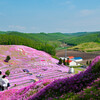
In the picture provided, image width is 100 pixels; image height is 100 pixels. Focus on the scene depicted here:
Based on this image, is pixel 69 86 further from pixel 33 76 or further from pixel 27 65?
pixel 27 65

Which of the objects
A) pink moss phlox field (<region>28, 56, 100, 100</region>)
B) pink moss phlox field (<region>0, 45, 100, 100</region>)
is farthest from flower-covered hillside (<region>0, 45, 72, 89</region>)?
pink moss phlox field (<region>28, 56, 100, 100</region>)

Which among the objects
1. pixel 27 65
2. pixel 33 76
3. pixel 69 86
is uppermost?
pixel 69 86

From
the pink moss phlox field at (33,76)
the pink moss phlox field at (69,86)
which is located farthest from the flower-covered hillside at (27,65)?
the pink moss phlox field at (69,86)

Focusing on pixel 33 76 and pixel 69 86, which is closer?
pixel 69 86

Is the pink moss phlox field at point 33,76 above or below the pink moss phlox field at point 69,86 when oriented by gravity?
below

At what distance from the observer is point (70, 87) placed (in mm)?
11852

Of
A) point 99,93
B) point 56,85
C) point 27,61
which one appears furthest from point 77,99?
point 27,61

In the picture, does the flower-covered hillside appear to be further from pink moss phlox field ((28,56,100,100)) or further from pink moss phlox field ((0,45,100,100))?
pink moss phlox field ((28,56,100,100))

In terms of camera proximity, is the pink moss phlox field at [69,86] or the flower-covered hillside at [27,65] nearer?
the pink moss phlox field at [69,86]

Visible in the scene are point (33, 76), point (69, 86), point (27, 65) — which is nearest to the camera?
point (69, 86)

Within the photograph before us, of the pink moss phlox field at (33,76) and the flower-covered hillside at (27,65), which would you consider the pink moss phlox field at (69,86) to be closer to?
the pink moss phlox field at (33,76)

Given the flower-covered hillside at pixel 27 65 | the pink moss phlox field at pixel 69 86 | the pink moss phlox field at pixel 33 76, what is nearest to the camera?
the pink moss phlox field at pixel 69 86

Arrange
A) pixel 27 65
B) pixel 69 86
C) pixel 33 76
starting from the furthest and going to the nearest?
pixel 27 65 → pixel 33 76 → pixel 69 86

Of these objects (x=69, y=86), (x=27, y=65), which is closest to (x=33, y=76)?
(x=27, y=65)
